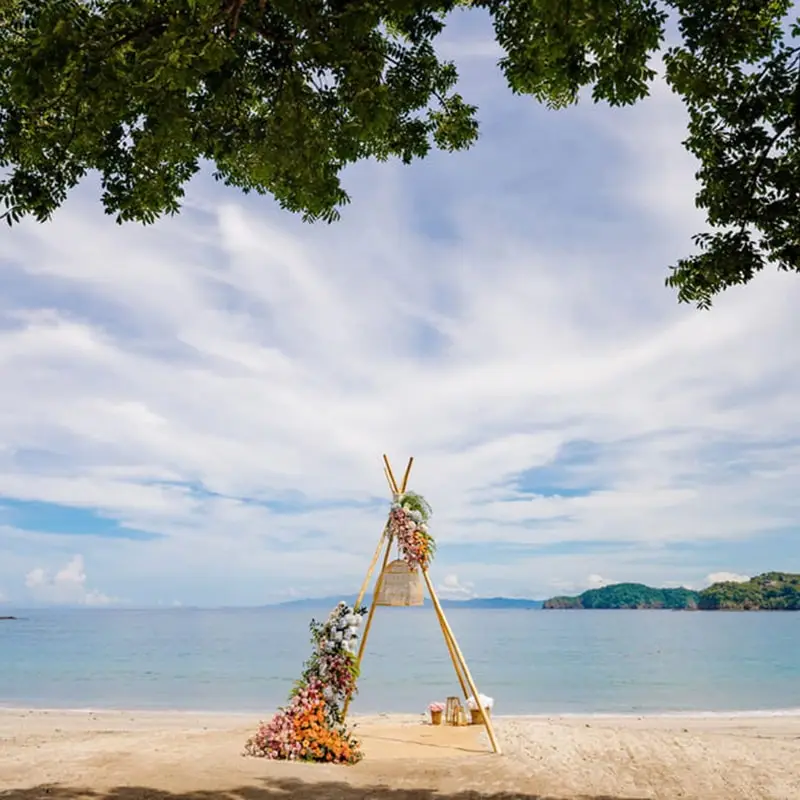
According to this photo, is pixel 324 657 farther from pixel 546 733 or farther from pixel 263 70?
pixel 263 70

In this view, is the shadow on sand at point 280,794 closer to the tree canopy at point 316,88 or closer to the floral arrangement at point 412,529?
the floral arrangement at point 412,529

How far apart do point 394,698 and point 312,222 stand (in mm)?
19856

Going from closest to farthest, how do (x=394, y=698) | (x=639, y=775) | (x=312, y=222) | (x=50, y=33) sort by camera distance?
1. (x=50, y=33)
2. (x=312, y=222)
3. (x=639, y=775)
4. (x=394, y=698)

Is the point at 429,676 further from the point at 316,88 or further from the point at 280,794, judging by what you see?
the point at 316,88

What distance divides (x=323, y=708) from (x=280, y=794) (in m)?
1.85

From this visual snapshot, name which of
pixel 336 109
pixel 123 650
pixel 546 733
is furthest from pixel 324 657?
pixel 123 650

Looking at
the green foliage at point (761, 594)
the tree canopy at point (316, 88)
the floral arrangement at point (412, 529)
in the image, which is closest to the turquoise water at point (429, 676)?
the floral arrangement at point (412, 529)

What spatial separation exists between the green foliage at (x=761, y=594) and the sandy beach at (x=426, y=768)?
136 m

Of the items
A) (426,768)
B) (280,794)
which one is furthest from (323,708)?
(280,794)

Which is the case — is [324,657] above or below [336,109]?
below

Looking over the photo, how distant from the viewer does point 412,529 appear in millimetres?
9617

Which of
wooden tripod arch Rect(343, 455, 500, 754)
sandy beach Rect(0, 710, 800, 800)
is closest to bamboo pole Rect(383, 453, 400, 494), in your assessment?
wooden tripod arch Rect(343, 455, 500, 754)

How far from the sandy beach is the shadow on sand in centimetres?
1

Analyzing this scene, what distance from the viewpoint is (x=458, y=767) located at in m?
8.31
